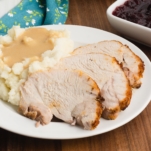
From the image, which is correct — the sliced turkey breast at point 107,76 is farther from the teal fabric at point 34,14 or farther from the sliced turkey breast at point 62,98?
the teal fabric at point 34,14

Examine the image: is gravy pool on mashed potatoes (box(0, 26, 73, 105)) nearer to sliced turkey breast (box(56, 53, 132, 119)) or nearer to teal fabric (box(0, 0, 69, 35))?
sliced turkey breast (box(56, 53, 132, 119))

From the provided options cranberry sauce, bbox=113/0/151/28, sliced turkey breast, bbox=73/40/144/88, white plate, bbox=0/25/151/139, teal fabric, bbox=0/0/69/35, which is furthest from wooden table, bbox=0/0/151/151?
teal fabric, bbox=0/0/69/35

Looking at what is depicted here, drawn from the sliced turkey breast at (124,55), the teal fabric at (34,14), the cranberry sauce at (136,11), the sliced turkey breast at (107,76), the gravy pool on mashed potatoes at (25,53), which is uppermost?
the gravy pool on mashed potatoes at (25,53)

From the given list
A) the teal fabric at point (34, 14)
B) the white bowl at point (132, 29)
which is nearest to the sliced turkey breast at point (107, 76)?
the white bowl at point (132, 29)

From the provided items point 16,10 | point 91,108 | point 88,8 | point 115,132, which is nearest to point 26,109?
point 91,108

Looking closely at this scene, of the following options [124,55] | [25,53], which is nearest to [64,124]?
[25,53]

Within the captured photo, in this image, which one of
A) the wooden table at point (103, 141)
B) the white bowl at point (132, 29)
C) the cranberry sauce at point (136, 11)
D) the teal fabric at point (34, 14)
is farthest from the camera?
the teal fabric at point (34, 14)
